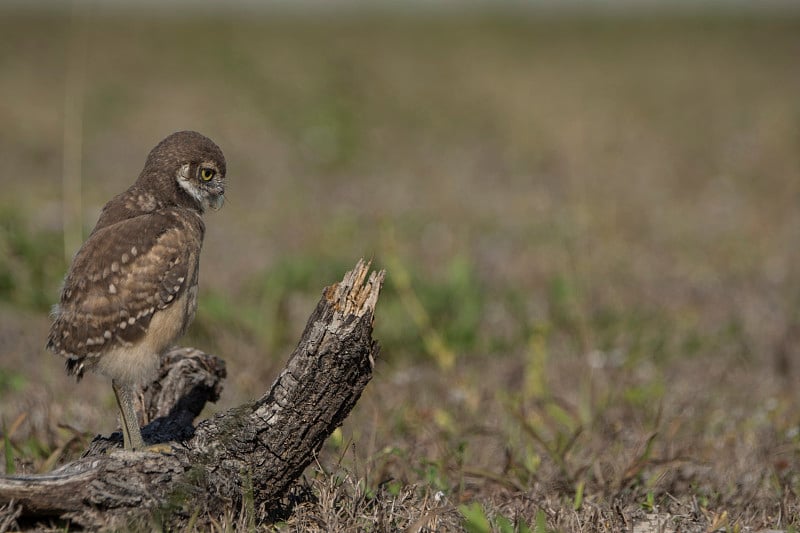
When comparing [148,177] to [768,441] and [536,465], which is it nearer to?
[536,465]

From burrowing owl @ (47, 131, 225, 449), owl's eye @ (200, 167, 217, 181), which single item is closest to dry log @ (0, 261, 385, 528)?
burrowing owl @ (47, 131, 225, 449)

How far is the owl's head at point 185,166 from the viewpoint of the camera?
3.97 m

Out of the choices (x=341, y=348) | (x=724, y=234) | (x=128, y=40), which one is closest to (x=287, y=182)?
(x=724, y=234)

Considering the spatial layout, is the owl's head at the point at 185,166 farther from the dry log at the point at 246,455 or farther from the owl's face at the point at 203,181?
the dry log at the point at 246,455

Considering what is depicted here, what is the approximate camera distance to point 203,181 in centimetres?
405

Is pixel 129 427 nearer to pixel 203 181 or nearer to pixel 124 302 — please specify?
pixel 124 302

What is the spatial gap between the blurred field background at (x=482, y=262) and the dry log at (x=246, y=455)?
174 mm

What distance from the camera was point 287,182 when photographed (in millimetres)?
11664

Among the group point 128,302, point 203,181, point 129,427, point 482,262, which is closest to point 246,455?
point 129,427

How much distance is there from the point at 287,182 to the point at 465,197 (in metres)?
2.37

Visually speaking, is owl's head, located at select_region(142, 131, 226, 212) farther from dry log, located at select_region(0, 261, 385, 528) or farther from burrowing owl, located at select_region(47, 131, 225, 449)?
dry log, located at select_region(0, 261, 385, 528)

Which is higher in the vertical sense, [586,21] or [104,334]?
[586,21]

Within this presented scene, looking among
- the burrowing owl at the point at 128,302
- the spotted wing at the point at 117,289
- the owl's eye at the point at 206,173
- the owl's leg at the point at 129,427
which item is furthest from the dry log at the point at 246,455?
the owl's eye at the point at 206,173

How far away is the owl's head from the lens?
3.97 m
